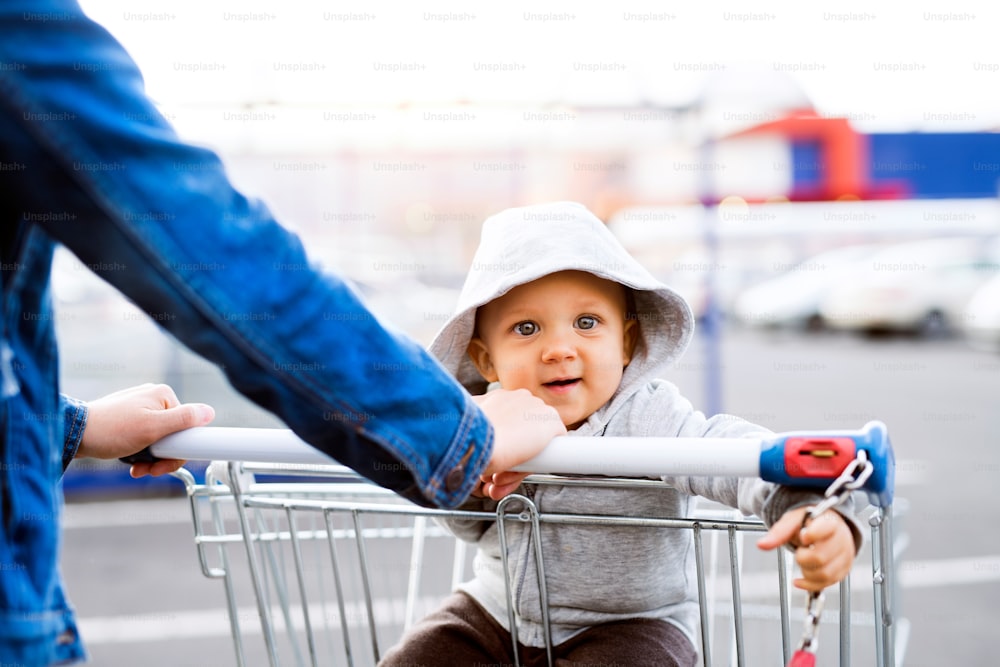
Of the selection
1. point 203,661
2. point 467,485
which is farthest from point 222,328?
point 203,661

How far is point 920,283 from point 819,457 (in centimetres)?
1673

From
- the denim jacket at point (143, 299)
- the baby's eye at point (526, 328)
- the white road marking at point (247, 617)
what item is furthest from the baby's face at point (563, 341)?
the white road marking at point (247, 617)

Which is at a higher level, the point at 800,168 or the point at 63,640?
the point at 800,168

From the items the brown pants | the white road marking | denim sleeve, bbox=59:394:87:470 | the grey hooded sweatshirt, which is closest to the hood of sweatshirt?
the grey hooded sweatshirt

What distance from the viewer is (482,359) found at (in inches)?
84.1

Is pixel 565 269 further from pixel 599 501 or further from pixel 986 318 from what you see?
pixel 986 318

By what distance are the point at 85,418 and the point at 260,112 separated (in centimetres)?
465

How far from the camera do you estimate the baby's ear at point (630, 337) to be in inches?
82.7

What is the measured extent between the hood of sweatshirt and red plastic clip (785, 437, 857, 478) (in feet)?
2.28

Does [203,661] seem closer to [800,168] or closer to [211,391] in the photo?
[211,391]

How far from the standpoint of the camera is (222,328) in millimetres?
960

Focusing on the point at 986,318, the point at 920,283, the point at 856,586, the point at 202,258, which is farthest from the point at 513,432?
the point at 920,283

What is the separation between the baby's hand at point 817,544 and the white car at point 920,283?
52.3 ft

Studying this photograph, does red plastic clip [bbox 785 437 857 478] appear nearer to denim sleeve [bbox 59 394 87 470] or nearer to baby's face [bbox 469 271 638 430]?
baby's face [bbox 469 271 638 430]
